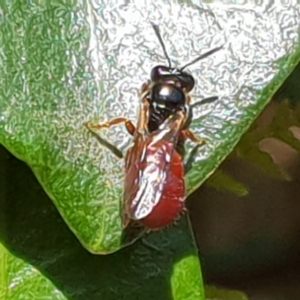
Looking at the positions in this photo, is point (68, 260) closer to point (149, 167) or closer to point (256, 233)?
point (149, 167)

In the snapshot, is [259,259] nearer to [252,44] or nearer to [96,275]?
[96,275]

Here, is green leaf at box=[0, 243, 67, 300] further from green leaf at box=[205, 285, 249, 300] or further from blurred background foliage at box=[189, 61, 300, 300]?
blurred background foliage at box=[189, 61, 300, 300]

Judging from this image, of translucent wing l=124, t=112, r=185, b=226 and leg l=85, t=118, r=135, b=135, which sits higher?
leg l=85, t=118, r=135, b=135

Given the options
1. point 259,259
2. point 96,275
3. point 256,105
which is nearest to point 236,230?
point 259,259

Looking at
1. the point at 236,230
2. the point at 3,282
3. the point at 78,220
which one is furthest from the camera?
the point at 236,230

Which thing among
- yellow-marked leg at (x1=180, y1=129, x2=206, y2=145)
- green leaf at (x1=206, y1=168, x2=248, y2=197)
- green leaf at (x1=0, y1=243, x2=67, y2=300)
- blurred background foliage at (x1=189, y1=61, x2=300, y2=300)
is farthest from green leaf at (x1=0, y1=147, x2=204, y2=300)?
blurred background foliage at (x1=189, y1=61, x2=300, y2=300)
